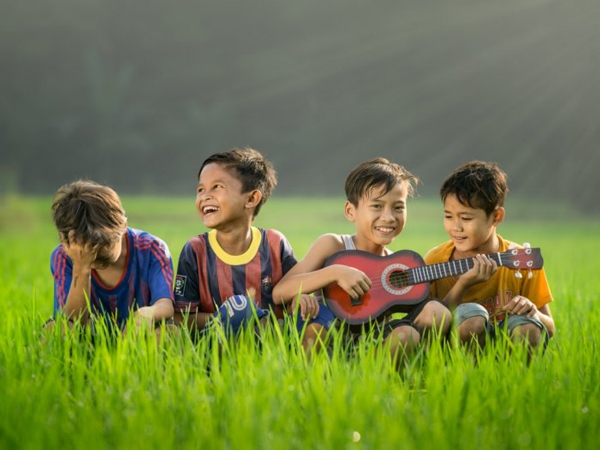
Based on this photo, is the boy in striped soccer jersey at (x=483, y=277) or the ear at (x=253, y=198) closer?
the boy in striped soccer jersey at (x=483, y=277)

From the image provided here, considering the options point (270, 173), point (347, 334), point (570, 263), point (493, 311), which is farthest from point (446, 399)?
point (570, 263)

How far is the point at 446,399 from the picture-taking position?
7.95 feet

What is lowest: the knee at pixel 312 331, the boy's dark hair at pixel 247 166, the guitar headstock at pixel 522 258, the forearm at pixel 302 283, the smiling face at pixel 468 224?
the knee at pixel 312 331

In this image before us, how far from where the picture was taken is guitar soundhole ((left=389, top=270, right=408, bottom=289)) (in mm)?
3422

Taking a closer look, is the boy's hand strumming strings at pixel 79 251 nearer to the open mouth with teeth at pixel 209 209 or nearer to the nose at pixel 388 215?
the open mouth with teeth at pixel 209 209

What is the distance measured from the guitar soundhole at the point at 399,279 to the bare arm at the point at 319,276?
0.46 ft

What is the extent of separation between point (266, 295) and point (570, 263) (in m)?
6.60

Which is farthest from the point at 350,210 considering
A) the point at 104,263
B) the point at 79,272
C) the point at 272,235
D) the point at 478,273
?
the point at 79,272

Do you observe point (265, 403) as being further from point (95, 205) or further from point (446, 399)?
point (95, 205)

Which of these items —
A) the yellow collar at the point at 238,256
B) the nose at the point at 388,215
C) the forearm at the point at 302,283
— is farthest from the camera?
the yellow collar at the point at 238,256

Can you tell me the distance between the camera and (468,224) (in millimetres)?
3428

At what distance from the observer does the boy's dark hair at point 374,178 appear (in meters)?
3.50

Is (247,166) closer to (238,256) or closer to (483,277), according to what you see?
(238,256)

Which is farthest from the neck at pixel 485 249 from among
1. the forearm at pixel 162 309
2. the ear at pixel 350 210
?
the forearm at pixel 162 309
